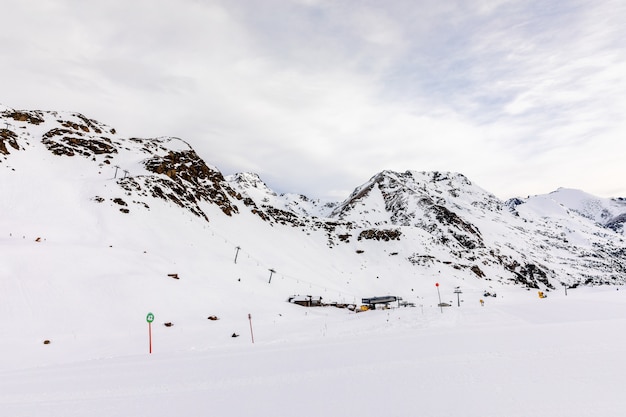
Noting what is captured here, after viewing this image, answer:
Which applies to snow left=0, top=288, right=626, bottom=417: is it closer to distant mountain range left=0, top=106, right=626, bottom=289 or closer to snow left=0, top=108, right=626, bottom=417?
snow left=0, top=108, right=626, bottom=417

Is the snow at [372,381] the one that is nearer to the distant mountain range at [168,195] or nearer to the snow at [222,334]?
the snow at [222,334]

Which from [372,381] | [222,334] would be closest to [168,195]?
[222,334]

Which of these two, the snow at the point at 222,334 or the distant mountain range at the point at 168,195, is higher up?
the distant mountain range at the point at 168,195

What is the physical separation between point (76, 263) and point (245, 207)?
212 ft

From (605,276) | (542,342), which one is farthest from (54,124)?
(605,276)

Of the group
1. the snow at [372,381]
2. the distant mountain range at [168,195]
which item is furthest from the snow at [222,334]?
the distant mountain range at [168,195]

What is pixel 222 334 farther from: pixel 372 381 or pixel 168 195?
pixel 168 195

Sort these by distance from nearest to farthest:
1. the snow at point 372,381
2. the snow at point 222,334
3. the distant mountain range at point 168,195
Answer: the snow at point 372,381 → the snow at point 222,334 → the distant mountain range at point 168,195

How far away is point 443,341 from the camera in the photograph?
10672 mm

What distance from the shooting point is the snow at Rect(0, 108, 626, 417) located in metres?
6.23

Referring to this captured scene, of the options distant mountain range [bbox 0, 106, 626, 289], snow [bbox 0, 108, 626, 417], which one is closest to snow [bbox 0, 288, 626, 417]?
snow [bbox 0, 108, 626, 417]

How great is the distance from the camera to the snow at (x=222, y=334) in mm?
6227

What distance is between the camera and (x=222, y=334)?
2348cm

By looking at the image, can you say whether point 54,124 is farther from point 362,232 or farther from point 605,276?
point 605,276
